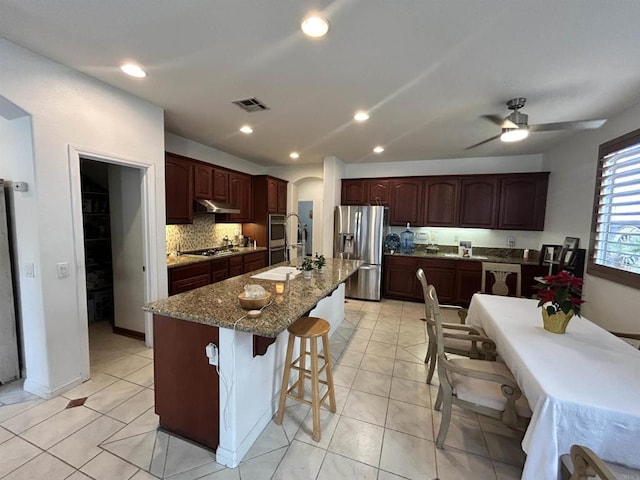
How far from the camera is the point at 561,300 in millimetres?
1756

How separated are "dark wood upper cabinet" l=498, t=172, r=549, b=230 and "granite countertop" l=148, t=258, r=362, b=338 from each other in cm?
370

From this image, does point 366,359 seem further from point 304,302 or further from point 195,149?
point 195,149

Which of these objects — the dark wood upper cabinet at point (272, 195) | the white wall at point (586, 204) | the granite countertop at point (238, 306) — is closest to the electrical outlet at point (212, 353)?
the granite countertop at point (238, 306)

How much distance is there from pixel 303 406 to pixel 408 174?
14.6 ft

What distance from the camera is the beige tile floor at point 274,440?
5.20 ft

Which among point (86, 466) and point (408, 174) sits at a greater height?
point (408, 174)

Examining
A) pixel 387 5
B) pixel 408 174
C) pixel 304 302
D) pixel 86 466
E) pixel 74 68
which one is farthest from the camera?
pixel 408 174

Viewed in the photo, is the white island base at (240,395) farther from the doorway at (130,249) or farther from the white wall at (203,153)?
the white wall at (203,153)

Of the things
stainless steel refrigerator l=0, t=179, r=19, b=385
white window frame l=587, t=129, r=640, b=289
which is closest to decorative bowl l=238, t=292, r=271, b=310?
stainless steel refrigerator l=0, t=179, r=19, b=385

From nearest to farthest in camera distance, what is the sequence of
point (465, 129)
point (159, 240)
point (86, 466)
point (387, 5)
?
point (387, 5)
point (86, 466)
point (159, 240)
point (465, 129)

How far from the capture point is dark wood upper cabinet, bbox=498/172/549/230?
14.3 feet

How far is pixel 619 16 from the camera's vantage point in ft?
4.85

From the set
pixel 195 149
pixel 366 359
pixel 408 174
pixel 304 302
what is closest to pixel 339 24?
pixel 304 302

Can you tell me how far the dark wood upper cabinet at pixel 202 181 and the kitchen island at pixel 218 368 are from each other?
2.42m
